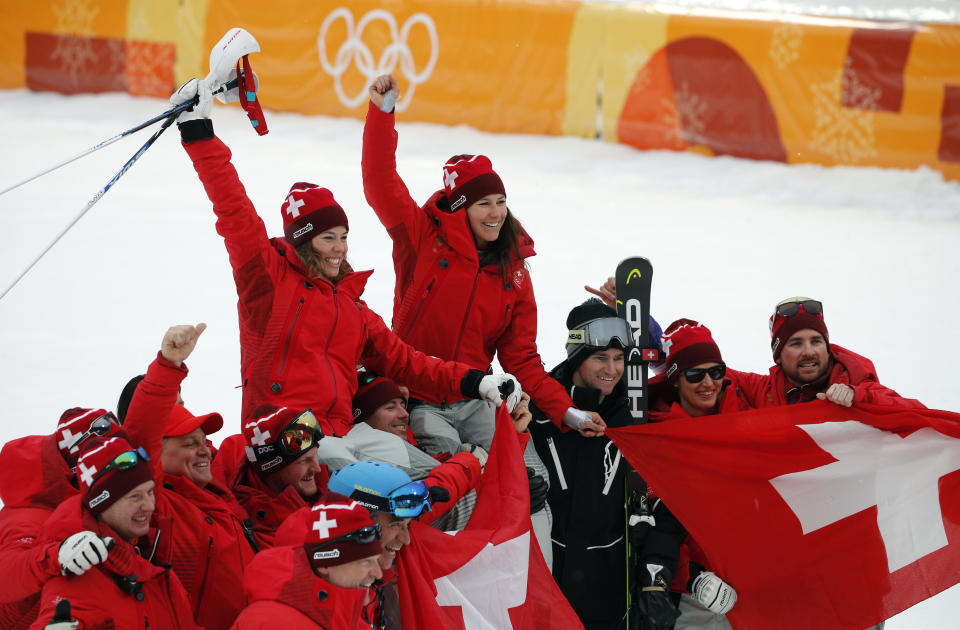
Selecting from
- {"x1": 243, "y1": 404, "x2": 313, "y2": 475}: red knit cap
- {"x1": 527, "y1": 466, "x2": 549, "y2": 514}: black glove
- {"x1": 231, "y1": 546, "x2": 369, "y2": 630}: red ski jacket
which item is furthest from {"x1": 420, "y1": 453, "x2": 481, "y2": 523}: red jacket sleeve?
{"x1": 231, "y1": 546, "x2": 369, "y2": 630}: red ski jacket

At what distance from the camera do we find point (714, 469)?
4.38m

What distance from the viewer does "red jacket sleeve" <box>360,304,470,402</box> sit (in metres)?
4.37

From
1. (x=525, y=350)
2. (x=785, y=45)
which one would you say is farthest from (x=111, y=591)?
(x=785, y=45)

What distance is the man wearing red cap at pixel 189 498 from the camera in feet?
11.1

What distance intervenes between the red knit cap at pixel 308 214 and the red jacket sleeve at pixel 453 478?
0.92 metres

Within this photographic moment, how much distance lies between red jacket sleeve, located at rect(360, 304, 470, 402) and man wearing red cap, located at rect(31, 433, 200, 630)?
49.5 inches

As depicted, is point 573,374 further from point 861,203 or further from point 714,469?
point 861,203

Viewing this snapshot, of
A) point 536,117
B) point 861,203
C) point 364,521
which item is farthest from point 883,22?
point 364,521

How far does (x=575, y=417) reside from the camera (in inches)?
172

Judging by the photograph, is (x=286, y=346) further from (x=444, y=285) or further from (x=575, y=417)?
(x=575, y=417)

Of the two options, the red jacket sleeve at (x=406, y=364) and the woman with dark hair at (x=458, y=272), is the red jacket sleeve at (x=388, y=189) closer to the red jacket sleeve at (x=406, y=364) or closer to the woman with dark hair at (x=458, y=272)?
the woman with dark hair at (x=458, y=272)

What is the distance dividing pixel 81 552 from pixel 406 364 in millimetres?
1652

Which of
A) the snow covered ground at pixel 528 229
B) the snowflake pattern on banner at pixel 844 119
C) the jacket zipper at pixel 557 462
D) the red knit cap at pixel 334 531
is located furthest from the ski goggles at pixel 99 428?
the snowflake pattern on banner at pixel 844 119

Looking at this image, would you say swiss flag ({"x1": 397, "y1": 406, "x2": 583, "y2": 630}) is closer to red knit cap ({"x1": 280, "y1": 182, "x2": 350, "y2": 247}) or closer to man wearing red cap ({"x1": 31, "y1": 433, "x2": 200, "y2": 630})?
man wearing red cap ({"x1": 31, "y1": 433, "x2": 200, "y2": 630})
